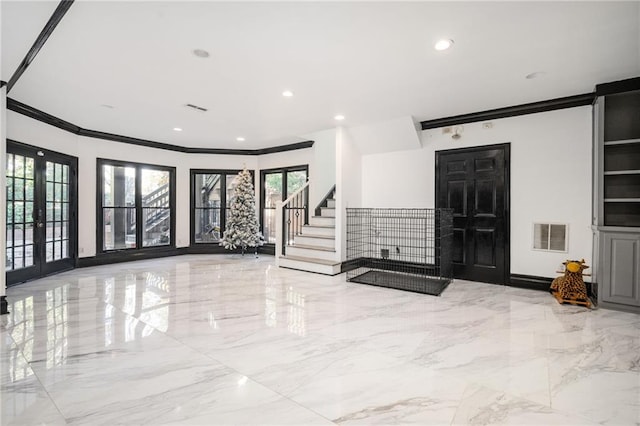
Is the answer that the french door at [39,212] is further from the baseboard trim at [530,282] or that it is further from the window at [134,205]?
the baseboard trim at [530,282]

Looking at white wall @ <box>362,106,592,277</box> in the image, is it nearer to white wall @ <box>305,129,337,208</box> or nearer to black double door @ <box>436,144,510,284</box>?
black double door @ <box>436,144,510,284</box>

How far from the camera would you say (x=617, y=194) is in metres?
4.08

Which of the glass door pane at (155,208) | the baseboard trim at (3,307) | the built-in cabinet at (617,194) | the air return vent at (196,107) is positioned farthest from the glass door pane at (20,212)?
the built-in cabinet at (617,194)

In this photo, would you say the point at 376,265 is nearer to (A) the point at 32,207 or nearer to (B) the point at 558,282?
(B) the point at 558,282

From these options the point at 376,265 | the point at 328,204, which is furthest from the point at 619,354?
the point at 328,204

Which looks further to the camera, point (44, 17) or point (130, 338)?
point (130, 338)

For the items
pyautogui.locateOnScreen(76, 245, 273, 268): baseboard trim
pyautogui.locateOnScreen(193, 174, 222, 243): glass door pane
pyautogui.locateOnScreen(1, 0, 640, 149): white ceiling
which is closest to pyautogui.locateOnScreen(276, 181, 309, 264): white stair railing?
pyautogui.locateOnScreen(76, 245, 273, 268): baseboard trim

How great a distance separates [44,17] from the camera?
258 centimetres

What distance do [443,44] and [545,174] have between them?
9.76 feet

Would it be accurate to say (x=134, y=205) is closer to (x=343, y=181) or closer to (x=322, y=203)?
(x=322, y=203)

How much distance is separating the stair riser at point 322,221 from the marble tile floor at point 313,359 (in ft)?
7.21

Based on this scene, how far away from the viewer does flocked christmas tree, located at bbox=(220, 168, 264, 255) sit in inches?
304

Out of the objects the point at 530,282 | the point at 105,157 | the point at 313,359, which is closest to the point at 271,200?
the point at 105,157

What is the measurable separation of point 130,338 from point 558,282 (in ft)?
16.8
